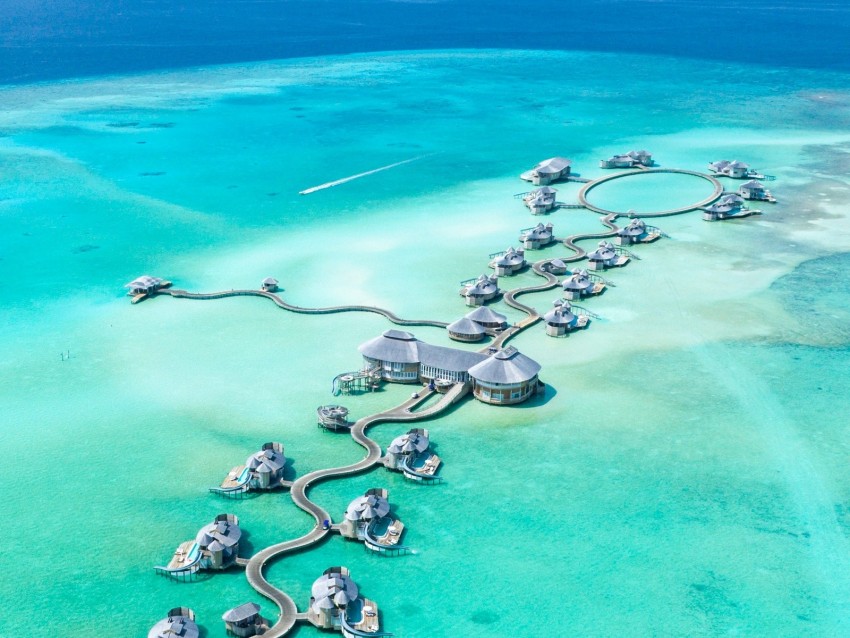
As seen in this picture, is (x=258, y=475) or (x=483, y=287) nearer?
(x=258, y=475)

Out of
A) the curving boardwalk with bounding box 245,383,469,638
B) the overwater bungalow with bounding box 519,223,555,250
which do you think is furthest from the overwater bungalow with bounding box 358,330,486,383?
the overwater bungalow with bounding box 519,223,555,250

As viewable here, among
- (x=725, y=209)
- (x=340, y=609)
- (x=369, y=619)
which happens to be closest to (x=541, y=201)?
(x=725, y=209)

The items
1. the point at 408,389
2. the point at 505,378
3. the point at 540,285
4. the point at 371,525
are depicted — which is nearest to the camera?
the point at 371,525

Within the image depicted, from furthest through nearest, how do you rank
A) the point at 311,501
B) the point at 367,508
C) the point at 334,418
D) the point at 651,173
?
the point at 651,173, the point at 334,418, the point at 311,501, the point at 367,508

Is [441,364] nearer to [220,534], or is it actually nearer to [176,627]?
[220,534]

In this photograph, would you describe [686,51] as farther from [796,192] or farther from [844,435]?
[844,435]

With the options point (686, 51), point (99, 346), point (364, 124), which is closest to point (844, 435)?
point (99, 346)
